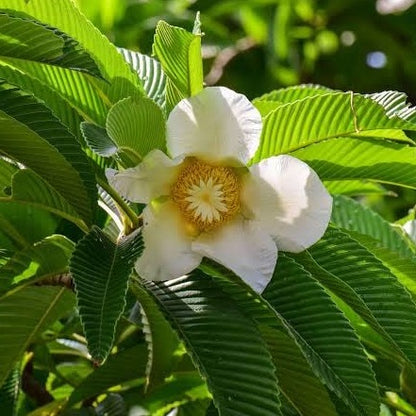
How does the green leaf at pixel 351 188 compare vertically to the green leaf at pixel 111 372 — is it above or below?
above

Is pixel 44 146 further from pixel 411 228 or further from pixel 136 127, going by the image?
pixel 411 228

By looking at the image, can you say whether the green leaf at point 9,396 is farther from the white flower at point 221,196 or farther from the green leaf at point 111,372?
the white flower at point 221,196

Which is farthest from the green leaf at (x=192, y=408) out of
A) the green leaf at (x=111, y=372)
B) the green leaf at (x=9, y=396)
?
the green leaf at (x=9, y=396)

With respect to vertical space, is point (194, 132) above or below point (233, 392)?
above

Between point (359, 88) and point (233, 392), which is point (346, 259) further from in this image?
point (359, 88)

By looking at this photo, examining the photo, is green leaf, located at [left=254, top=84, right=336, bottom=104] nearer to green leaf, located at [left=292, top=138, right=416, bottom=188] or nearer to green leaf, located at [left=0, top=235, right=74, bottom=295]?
green leaf, located at [left=292, top=138, right=416, bottom=188]

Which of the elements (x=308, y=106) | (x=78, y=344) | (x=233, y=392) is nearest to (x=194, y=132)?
(x=308, y=106)

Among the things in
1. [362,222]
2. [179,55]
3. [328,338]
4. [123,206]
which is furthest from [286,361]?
[362,222]
